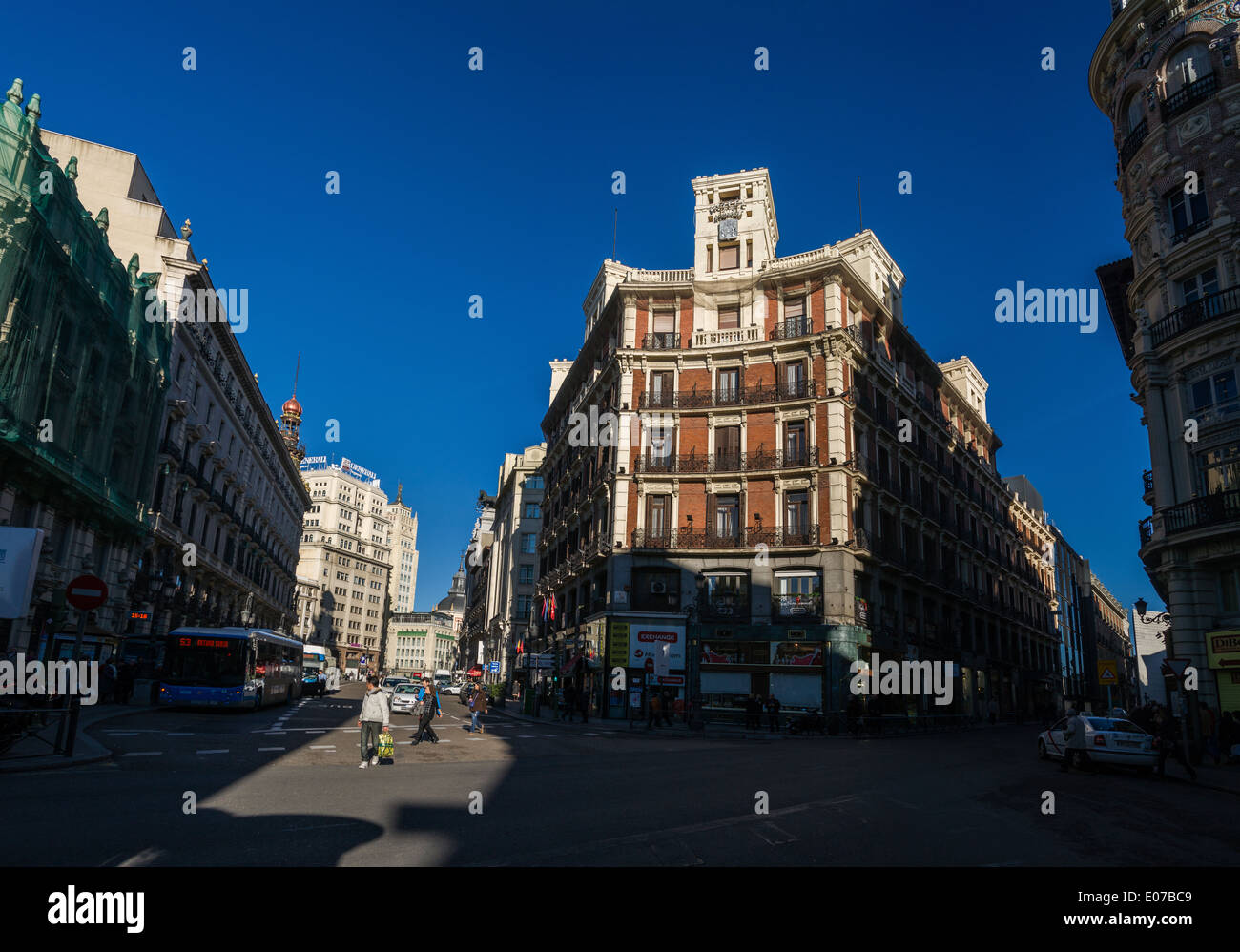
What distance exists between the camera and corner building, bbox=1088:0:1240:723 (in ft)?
75.9

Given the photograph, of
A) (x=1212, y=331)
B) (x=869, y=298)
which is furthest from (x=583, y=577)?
(x=1212, y=331)

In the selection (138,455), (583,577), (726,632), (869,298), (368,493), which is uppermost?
(368,493)

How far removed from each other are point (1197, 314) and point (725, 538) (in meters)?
19.8

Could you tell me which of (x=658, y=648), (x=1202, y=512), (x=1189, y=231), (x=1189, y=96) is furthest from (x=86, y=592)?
(x=1189, y=96)

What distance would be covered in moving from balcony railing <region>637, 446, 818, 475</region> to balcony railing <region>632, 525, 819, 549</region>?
2.91m

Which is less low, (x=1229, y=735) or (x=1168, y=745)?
(x=1229, y=735)

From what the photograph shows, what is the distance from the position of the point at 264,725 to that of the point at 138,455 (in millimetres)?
20370

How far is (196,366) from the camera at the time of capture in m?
45.2

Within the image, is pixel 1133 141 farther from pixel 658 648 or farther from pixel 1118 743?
pixel 658 648

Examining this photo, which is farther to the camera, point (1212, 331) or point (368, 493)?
point (368, 493)

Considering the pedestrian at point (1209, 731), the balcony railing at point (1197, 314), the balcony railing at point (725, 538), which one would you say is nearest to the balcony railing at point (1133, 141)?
the balcony railing at point (1197, 314)

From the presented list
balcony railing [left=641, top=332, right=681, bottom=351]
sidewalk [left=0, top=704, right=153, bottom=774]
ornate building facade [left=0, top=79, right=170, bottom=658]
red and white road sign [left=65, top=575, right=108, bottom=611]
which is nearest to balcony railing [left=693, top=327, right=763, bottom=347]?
balcony railing [left=641, top=332, right=681, bottom=351]

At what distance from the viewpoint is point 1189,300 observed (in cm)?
2562
